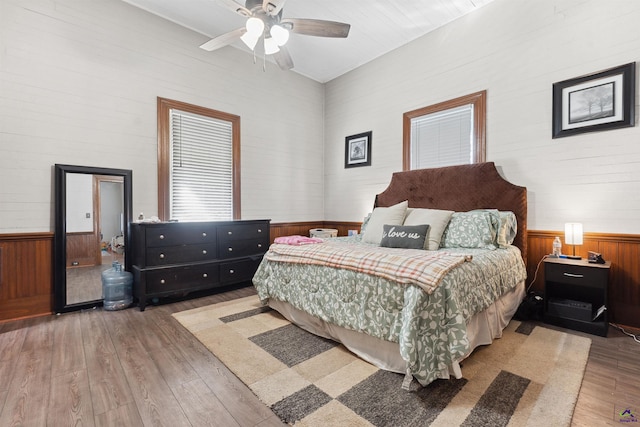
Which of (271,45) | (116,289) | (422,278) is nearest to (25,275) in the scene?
(116,289)

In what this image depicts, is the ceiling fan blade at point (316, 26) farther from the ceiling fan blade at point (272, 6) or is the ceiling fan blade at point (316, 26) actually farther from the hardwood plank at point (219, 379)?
the hardwood plank at point (219, 379)

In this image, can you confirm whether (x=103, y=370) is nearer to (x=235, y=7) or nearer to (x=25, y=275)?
(x=25, y=275)

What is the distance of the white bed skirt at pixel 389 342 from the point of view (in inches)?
75.6

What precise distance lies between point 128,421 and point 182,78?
3858 millimetres

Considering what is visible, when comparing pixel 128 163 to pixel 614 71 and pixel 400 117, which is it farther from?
pixel 614 71

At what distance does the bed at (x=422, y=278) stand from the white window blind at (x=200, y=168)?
168 cm

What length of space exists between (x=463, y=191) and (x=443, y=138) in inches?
33.8

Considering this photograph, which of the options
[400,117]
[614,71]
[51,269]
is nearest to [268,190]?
[400,117]

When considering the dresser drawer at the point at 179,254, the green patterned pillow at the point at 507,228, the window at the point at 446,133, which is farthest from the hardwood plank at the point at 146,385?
the window at the point at 446,133

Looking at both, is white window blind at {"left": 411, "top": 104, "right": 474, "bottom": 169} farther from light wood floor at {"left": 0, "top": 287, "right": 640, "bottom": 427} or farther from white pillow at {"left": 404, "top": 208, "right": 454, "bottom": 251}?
light wood floor at {"left": 0, "top": 287, "right": 640, "bottom": 427}

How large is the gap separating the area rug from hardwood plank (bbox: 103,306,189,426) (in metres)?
0.41

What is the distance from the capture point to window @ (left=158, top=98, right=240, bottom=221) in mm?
3799

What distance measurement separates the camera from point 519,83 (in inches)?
129

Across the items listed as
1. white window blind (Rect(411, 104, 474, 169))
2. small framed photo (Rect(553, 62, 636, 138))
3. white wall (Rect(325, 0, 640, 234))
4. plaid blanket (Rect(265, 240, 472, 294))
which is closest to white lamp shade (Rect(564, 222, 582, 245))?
white wall (Rect(325, 0, 640, 234))
